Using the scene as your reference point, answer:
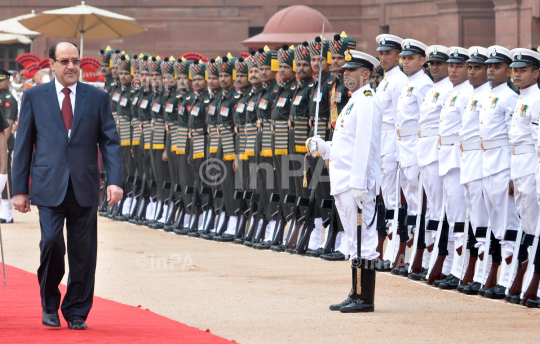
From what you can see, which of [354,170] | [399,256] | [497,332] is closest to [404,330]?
[497,332]

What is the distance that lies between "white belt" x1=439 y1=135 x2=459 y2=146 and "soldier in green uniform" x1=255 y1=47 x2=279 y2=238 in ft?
11.5

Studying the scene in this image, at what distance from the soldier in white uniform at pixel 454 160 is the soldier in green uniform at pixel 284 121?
3046 mm

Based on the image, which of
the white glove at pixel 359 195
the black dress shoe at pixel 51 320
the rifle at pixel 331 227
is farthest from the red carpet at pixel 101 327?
the rifle at pixel 331 227

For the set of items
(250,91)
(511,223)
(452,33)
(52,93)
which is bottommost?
(511,223)

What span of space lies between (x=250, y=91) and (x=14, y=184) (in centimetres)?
675

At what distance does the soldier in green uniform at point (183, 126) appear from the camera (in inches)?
588

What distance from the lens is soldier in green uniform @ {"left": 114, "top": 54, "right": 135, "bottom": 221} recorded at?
1689 cm

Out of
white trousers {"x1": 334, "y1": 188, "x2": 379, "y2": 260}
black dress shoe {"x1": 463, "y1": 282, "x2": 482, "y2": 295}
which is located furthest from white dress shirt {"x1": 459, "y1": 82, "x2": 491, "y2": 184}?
white trousers {"x1": 334, "y1": 188, "x2": 379, "y2": 260}

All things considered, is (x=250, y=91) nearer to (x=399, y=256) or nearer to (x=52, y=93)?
(x=399, y=256)

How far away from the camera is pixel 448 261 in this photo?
32.7 ft

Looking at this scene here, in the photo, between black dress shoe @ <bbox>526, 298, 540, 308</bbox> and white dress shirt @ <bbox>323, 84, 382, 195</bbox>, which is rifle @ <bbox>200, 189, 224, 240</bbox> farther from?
black dress shoe @ <bbox>526, 298, 540, 308</bbox>

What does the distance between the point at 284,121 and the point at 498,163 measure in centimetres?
409

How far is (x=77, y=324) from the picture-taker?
7.01 metres

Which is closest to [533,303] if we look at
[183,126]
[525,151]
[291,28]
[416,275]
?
[525,151]
